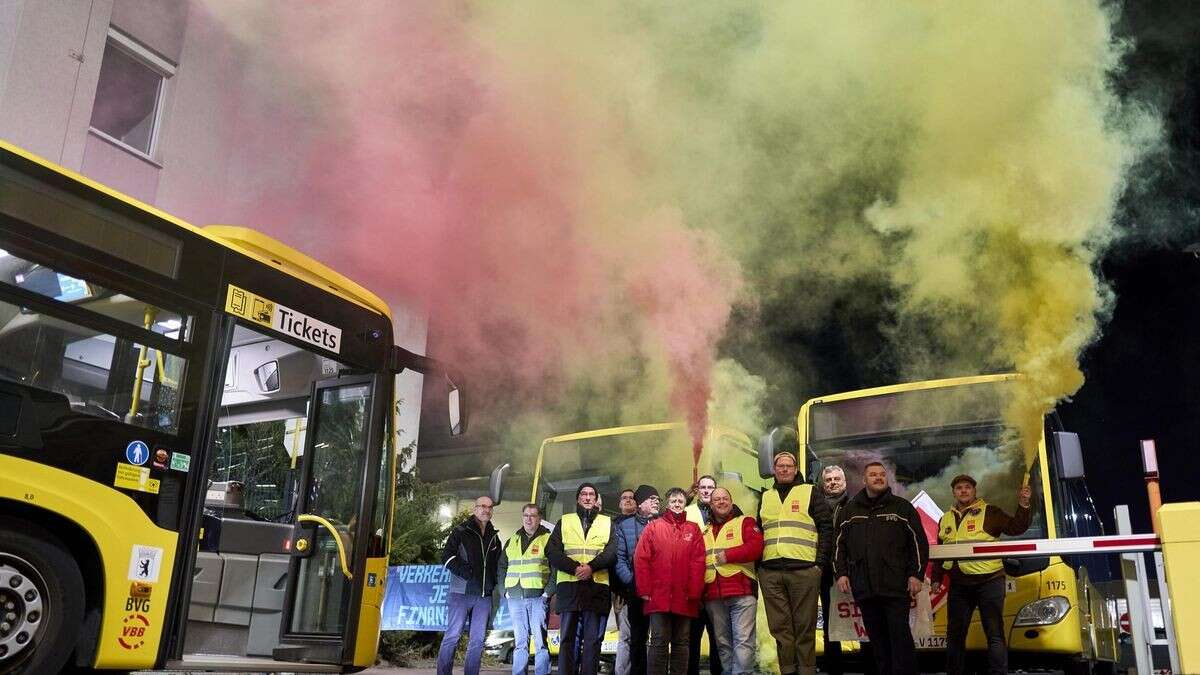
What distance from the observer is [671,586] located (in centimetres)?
689

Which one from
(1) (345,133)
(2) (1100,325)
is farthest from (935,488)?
(1) (345,133)

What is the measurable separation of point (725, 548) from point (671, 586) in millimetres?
492

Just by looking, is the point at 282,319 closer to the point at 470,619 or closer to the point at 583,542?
the point at 583,542

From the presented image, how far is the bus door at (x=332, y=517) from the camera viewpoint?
6633 millimetres

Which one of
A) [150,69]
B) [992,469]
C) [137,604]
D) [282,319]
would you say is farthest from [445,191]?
[137,604]

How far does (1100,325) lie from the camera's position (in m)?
8.44

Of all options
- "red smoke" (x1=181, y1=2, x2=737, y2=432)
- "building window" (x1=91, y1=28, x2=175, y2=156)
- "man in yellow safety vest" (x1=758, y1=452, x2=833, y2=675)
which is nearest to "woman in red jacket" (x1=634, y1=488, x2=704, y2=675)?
"man in yellow safety vest" (x1=758, y1=452, x2=833, y2=675)

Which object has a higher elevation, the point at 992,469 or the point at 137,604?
the point at 992,469

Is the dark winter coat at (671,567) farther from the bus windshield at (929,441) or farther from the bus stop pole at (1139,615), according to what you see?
the bus stop pole at (1139,615)

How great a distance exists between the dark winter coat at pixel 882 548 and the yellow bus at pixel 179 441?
323 centimetres

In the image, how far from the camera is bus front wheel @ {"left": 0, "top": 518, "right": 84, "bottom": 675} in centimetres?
455

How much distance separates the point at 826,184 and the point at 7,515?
31.7 feet

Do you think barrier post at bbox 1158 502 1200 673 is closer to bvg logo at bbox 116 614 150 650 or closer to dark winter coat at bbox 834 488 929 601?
dark winter coat at bbox 834 488 929 601

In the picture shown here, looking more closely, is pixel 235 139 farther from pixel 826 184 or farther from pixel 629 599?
pixel 629 599
